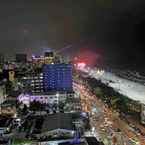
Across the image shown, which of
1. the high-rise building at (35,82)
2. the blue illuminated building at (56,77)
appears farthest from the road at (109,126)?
the high-rise building at (35,82)

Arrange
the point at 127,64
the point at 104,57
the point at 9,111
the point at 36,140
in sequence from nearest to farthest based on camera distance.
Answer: the point at 36,140 → the point at 9,111 → the point at 127,64 → the point at 104,57

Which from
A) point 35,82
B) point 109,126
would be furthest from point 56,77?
point 109,126

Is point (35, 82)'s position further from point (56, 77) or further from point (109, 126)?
point (109, 126)

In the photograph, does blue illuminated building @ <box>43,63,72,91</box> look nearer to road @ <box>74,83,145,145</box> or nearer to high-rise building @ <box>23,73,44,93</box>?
high-rise building @ <box>23,73,44,93</box>

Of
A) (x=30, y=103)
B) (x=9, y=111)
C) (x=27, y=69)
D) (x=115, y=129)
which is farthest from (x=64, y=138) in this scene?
(x=27, y=69)

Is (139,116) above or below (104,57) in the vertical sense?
below

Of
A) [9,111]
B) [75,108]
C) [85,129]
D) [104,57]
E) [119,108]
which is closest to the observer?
[85,129]

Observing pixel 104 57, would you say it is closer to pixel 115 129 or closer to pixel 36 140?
pixel 115 129
